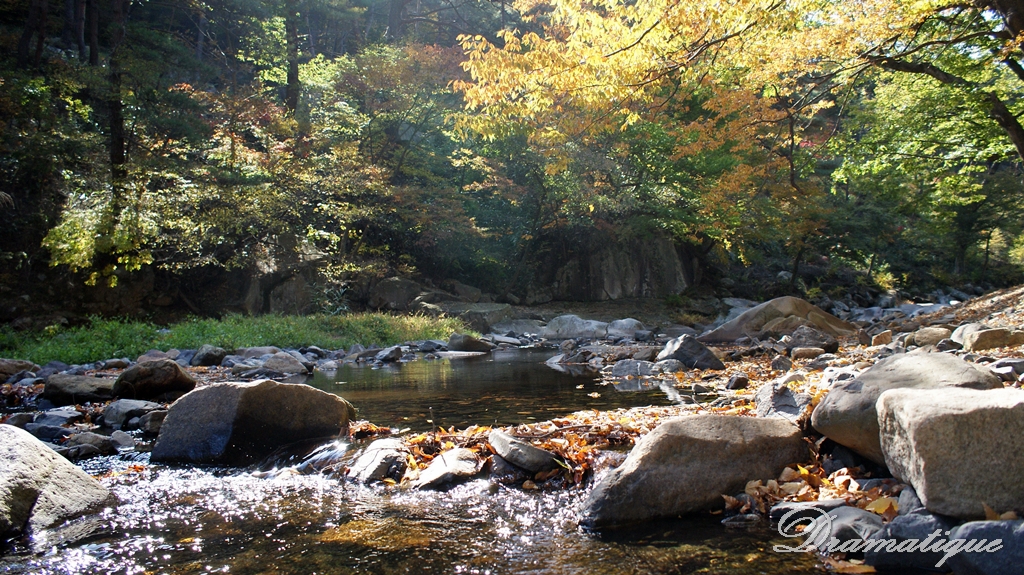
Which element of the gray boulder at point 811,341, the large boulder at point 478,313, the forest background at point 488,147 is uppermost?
the forest background at point 488,147

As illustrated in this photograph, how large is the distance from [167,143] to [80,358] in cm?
724

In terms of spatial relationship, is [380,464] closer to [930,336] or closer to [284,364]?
[284,364]

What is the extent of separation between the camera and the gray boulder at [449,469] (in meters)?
3.56

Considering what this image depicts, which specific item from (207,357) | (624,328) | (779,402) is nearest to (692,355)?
(779,402)

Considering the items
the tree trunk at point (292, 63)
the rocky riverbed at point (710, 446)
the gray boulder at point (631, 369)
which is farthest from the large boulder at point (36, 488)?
the tree trunk at point (292, 63)

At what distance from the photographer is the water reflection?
5.70 meters

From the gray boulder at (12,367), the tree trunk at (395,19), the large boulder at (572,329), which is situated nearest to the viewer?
the gray boulder at (12,367)

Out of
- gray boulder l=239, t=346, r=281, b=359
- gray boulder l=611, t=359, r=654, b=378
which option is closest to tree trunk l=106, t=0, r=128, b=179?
gray boulder l=239, t=346, r=281, b=359

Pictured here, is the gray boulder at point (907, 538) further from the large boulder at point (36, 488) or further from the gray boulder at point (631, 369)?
the gray boulder at point (631, 369)

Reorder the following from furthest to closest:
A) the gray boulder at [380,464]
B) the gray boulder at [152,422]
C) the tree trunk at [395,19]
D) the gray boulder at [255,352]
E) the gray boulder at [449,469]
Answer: the tree trunk at [395,19] → the gray boulder at [255,352] → the gray boulder at [152,422] → the gray boulder at [380,464] → the gray boulder at [449,469]

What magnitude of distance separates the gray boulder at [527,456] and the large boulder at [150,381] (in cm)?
504

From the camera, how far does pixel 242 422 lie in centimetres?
464

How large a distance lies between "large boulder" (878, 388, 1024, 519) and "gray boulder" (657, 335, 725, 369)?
6.07 m

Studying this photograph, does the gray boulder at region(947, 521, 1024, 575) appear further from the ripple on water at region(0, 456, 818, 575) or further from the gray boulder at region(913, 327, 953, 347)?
the gray boulder at region(913, 327, 953, 347)
